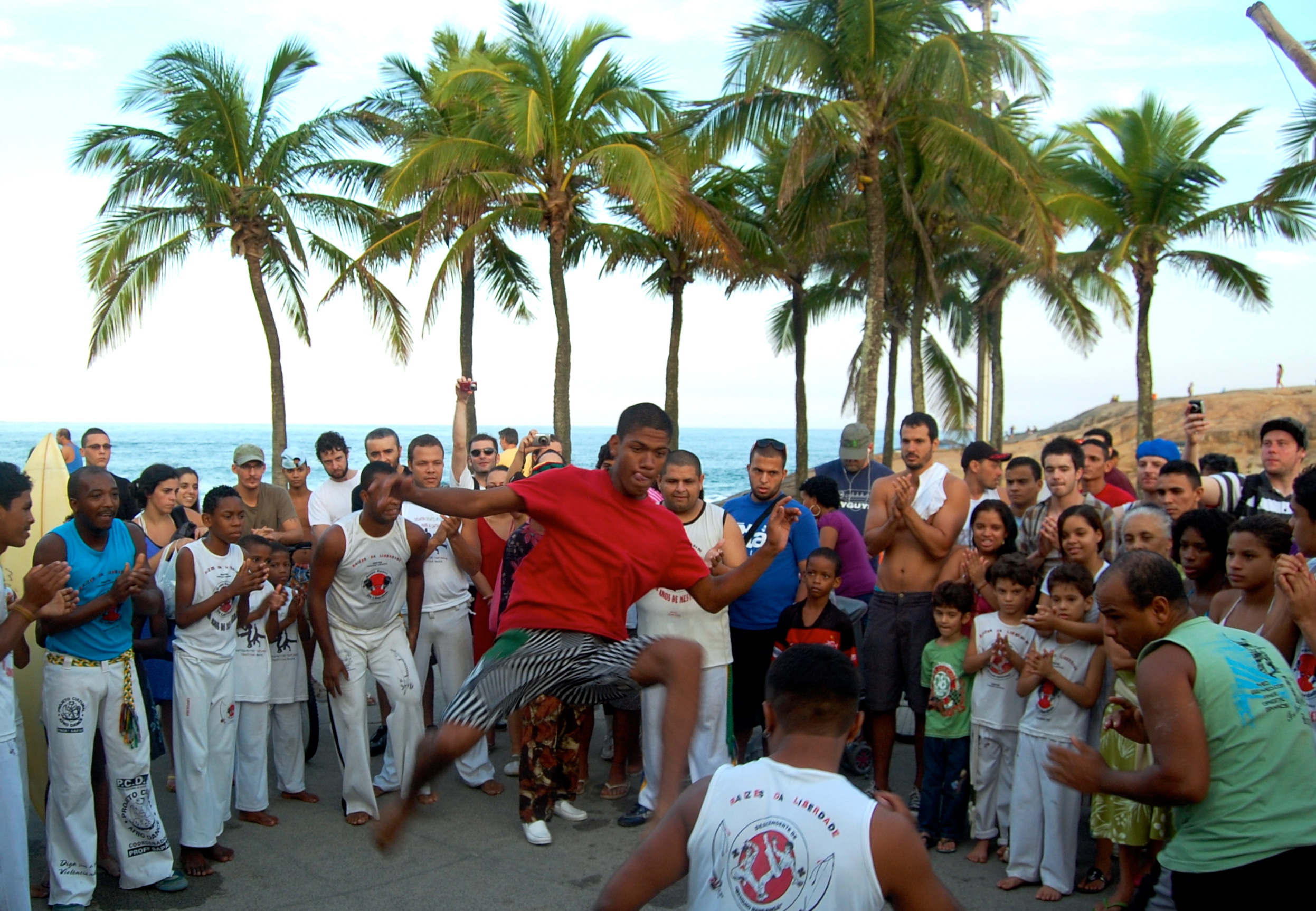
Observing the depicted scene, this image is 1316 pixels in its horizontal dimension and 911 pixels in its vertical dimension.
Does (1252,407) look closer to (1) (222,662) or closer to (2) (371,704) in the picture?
(2) (371,704)

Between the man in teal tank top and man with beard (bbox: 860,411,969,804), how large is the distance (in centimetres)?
300

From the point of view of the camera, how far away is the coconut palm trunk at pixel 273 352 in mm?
19344

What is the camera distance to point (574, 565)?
15.1 feet

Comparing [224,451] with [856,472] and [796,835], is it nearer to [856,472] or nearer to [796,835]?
[856,472]

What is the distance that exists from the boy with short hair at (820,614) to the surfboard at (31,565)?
4386 mm

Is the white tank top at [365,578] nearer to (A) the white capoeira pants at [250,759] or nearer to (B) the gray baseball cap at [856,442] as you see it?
(A) the white capoeira pants at [250,759]

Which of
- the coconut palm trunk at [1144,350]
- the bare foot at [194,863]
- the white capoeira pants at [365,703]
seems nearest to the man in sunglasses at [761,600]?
the white capoeira pants at [365,703]

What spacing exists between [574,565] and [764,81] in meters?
13.9

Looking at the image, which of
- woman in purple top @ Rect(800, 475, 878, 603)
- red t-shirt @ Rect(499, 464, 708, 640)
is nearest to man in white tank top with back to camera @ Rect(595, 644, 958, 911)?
red t-shirt @ Rect(499, 464, 708, 640)

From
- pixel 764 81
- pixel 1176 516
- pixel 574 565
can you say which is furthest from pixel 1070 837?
pixel 764 81

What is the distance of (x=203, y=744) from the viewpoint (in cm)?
574

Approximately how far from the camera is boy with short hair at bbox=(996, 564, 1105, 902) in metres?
5.34

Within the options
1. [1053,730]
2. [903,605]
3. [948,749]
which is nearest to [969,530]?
[903,605]

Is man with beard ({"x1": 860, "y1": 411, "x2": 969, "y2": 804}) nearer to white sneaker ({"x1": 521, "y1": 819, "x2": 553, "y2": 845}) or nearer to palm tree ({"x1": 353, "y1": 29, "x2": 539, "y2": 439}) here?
white sneaker ({"x1": 521, "y1": 819, "x2": 553, "y2": 845})
